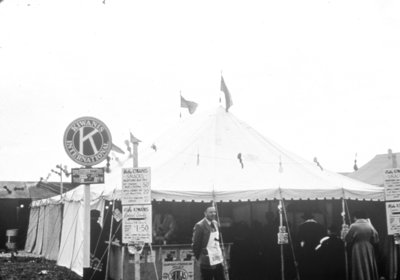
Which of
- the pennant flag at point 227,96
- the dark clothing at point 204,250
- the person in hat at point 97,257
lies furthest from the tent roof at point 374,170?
the dark clothing at point 204,250

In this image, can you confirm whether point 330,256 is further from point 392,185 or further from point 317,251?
point 392,185

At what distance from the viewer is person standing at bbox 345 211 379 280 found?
10.9 meters

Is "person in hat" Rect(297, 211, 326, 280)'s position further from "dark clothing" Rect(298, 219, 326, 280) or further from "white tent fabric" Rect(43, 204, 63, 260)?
"white tent fabric" Rect(43, 204, 63, 260)

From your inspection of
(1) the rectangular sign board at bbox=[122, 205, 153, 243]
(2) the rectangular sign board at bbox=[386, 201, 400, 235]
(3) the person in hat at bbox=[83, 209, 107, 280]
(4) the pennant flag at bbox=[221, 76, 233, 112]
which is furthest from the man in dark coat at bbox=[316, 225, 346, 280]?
(1) the rectangular sign board at bbox=[122, 205, 153, 243]

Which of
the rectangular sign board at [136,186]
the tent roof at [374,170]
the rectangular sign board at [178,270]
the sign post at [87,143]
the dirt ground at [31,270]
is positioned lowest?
the dirt ground at [31,270]

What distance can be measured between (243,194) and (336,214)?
5417 mm

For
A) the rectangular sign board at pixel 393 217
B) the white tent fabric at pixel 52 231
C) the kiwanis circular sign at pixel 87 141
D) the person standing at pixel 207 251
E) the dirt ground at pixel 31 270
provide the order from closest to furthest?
the kiwanis circular sign at pixel 87 141
the person standing at pixel 207 251
the rectangular sign board at pixel 393 217
the dirt ground at pixel 31 270
the white tent fabric at pixel 52 231

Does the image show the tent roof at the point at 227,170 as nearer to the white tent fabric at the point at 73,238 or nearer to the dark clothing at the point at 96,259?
the white tent fabric at the point at 73,238

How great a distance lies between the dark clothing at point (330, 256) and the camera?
12.2 metres

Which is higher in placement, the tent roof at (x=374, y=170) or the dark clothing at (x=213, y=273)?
the tent roof at (x=374, y=170)

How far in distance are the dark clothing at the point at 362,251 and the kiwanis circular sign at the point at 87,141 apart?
17.8ft

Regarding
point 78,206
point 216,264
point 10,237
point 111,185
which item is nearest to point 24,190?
point 10,237

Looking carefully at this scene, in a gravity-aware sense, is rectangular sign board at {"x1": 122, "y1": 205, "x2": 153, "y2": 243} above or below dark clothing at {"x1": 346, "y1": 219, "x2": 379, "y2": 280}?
above

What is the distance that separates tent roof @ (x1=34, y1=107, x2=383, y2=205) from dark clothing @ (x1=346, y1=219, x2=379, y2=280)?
115cm
